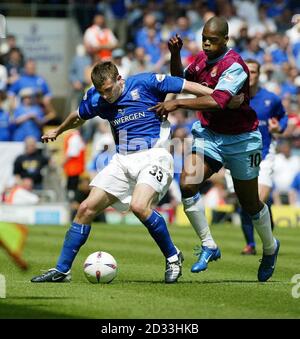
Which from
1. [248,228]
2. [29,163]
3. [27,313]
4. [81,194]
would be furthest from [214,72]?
[29,163]

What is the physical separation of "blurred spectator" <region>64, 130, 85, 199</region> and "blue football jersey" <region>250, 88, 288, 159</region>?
9208 millimetres

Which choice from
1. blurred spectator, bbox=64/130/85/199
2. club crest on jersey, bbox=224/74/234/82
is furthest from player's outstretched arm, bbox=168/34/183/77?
blurred spectator, bbox=64/130/85/199

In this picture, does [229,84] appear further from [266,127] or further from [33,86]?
[33,86]

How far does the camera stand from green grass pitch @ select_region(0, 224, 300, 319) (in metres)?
8.35

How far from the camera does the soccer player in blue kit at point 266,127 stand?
47.0 feet

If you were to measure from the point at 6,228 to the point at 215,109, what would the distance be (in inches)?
116

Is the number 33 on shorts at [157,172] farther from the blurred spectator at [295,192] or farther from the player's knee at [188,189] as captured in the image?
the blurred spectator at [295,192]

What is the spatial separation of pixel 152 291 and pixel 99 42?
16412mm

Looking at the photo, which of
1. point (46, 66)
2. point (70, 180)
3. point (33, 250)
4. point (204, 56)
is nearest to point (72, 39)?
point (46, 66)

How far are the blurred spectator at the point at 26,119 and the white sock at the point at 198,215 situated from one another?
13.3 metres

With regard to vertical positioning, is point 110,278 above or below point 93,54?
below

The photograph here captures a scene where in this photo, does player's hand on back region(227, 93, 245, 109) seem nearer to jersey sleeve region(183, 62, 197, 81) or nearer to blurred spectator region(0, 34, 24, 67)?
jersey sleeve region(183, 62, 197, 81)

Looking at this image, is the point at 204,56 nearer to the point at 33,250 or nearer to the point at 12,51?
the point at 33,250
